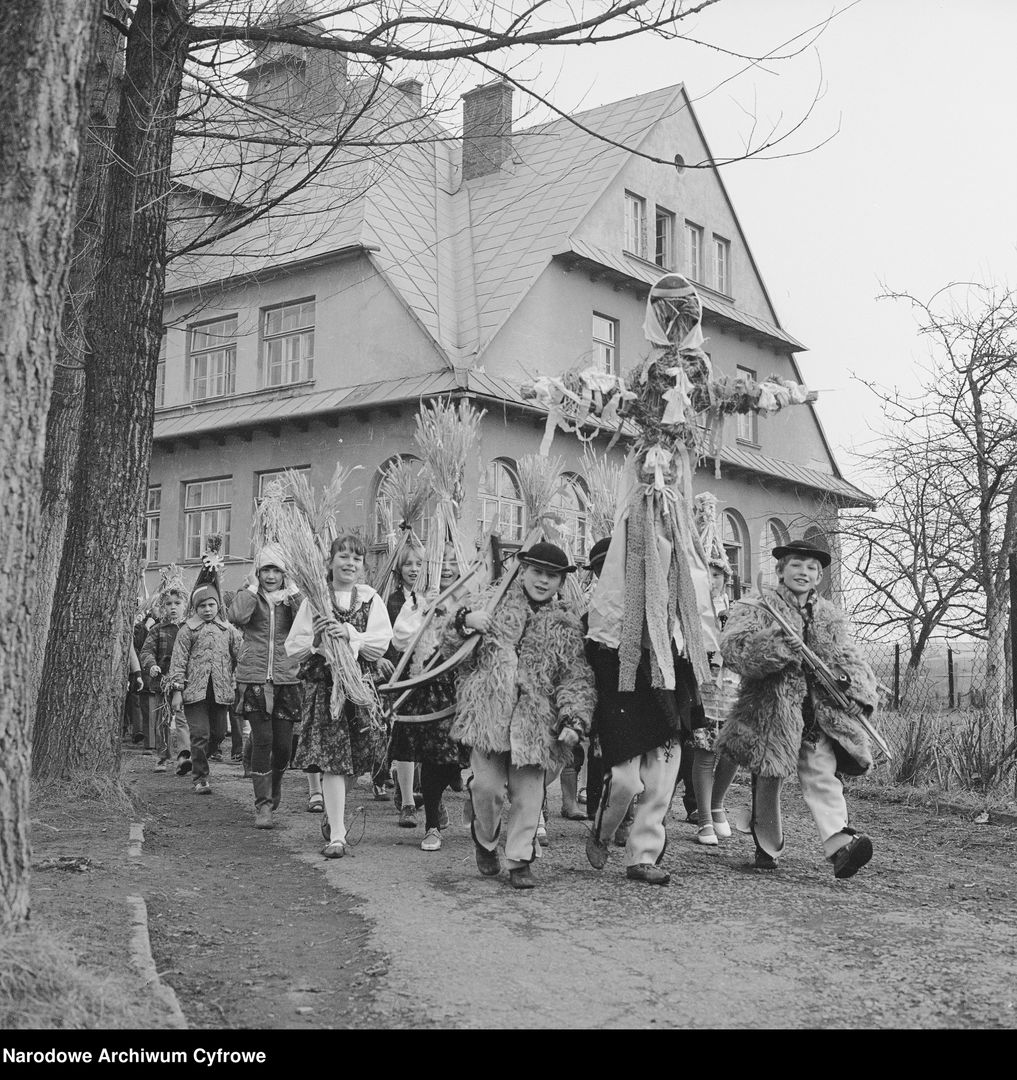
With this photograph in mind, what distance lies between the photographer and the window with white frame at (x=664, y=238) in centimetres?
2586

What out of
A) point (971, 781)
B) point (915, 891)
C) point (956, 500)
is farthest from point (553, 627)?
point (956, 500)

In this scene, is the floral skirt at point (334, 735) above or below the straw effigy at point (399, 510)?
below

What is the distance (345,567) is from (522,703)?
1.92 metres

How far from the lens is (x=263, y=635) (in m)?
9.38

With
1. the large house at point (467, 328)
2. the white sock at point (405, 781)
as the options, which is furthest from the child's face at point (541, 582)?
the large house at point (467, 328)

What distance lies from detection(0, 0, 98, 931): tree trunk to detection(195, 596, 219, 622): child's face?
26.1 ft

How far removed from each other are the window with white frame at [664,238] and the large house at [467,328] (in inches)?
1.6

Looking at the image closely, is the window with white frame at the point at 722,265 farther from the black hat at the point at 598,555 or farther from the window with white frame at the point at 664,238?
the black hat at the point at 598,555

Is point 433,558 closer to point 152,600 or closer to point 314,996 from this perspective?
point 314,996

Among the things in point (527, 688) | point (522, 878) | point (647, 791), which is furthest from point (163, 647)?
point (647, 791)

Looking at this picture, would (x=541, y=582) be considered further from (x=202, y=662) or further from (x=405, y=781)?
(x=202, y=662)

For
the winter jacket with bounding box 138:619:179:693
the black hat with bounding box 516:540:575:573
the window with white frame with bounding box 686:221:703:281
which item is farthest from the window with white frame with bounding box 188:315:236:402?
the black hat with bounding box 516:540:575:573

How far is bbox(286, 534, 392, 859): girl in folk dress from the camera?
7.53m

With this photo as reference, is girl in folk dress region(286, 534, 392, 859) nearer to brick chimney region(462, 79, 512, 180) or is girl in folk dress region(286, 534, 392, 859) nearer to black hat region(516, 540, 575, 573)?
black hat region(516, 540, 575, 573)
